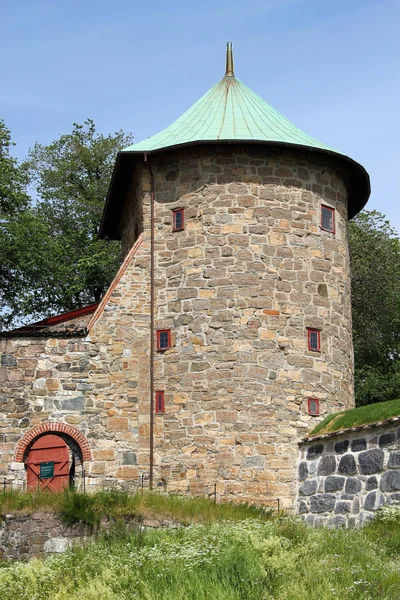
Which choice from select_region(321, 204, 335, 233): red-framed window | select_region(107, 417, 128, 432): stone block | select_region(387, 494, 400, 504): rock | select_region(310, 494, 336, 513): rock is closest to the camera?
select_region(387, 494, 400, 504): rock

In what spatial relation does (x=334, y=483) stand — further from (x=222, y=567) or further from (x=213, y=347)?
(x=222, y=567)

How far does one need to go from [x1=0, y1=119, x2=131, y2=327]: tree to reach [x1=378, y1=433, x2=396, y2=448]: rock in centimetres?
1609

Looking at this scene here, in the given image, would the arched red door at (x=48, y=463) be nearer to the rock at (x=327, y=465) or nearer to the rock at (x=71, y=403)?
the rock at (x=71, y=403)

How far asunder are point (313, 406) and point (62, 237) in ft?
54.7

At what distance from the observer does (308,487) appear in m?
21.4

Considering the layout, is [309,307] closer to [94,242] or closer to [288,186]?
[288,186]

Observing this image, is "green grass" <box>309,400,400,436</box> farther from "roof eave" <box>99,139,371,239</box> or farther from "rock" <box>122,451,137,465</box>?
"roof eave" <box>99,139,371,239</box>

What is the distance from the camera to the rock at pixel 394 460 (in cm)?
1941

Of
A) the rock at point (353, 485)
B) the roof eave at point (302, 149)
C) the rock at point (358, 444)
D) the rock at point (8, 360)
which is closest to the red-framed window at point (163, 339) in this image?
the rock at point (8, 360)

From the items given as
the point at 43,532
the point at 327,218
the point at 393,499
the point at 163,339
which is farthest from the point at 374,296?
the point at 43,532

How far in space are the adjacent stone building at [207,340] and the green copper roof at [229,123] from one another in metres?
0.08

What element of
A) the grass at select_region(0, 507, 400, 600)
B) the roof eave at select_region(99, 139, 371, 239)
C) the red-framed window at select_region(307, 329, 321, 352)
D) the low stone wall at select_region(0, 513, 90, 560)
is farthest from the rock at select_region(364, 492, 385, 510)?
the roof eave at select_region(99, 139, 371, 239)

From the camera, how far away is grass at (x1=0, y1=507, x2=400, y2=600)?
13898 millimetres

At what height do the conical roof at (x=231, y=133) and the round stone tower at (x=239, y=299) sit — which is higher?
the conical roof at (x=231, y=133)
